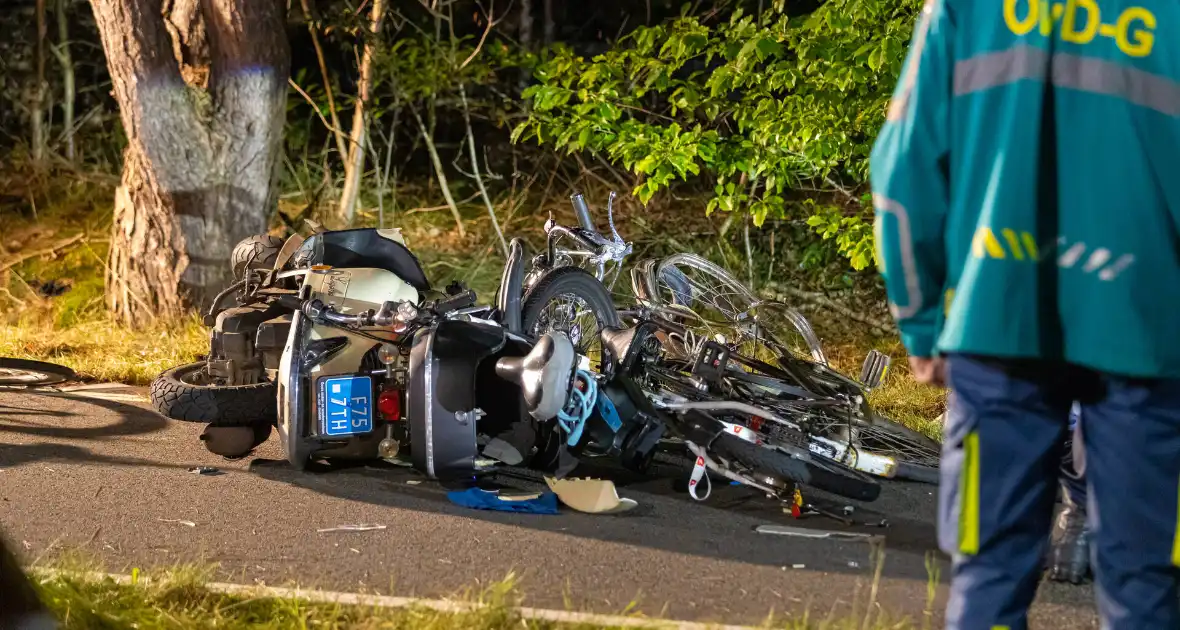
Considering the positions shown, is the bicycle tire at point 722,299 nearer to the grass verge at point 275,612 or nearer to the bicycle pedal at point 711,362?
the bicycle pedal at point 711,362

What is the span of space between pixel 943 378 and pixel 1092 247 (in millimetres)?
399

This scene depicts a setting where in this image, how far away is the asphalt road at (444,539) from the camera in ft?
13.2

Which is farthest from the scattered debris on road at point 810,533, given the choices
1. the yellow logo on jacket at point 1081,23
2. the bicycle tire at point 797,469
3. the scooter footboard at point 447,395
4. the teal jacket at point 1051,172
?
the yellow logo on jacket at point 1081,23

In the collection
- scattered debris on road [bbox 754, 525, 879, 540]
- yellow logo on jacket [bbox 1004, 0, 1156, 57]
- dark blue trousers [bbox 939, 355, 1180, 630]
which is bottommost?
scattered debris on road [bbox 754, 525, 879, 540]

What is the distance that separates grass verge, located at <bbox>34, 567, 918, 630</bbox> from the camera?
3547 millimetres

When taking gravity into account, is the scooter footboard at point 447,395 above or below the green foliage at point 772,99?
below

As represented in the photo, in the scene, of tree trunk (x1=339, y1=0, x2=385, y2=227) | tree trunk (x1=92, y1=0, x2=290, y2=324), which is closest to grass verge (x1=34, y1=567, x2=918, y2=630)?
tree trunk (x1=92, y1=0, x2=290, y2=324)

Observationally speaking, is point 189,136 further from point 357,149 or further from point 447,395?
point 447,395

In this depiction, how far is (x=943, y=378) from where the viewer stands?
2621 mm

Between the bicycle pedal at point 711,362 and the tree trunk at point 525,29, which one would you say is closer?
the bicycle pedal at point 711,362

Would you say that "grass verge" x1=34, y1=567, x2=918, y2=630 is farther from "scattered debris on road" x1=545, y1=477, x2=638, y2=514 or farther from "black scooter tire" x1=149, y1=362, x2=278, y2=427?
"black scooter tire" x1=149, y1=362, x2=278, y2=427

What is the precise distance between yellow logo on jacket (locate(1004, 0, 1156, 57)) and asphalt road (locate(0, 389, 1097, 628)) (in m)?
1.96

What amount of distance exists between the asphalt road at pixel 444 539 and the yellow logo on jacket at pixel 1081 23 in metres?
1.96

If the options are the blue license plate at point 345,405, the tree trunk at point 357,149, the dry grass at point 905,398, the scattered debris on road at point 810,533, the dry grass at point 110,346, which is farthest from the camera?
the tree trunk at point 357,149
